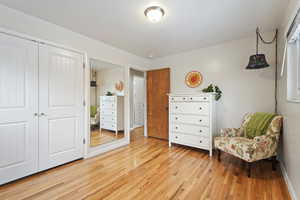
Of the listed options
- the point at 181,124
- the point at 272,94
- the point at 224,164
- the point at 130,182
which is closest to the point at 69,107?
the point at 130,182

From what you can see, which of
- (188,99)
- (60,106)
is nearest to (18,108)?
(60,106)

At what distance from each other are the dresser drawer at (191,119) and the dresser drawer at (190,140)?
31 centimetres

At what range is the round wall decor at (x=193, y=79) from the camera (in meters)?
3.39

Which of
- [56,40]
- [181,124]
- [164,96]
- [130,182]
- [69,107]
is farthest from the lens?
[164,96]

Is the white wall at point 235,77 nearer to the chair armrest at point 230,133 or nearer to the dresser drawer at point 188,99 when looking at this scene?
the chair armrest at point 230,133

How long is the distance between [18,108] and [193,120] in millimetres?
3003

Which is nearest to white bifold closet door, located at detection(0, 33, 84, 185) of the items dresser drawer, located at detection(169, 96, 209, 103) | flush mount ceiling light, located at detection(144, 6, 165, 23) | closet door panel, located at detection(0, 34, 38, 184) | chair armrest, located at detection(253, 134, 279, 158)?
closet door panel, located at detection(0, 34, 38, 184)

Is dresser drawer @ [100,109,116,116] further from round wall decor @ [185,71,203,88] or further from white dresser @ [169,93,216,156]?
round wall decor @ [185,71,203,88]

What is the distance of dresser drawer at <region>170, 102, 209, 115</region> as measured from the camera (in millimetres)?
2801

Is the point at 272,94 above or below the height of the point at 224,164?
above

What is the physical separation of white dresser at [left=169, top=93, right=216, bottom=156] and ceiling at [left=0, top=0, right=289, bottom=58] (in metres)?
1.26

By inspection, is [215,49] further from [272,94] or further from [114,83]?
[114,83]

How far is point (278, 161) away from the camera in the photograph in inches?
94.4

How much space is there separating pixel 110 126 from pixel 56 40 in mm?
2020
